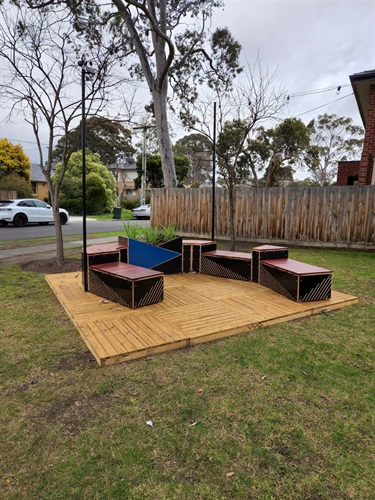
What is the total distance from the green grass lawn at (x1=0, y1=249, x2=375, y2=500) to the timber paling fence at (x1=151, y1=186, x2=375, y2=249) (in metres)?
5.79

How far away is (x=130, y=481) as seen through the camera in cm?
153

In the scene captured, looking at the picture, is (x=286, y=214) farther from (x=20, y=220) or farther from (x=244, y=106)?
(x=20, y=220)

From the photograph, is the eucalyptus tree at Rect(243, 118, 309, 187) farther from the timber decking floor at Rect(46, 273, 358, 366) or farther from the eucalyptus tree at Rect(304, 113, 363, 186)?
the timber decking floor at Rect(46, 273, 358, 366)

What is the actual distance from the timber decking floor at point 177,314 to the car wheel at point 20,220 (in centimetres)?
1281

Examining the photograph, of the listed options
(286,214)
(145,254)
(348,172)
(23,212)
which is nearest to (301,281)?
(145,254)

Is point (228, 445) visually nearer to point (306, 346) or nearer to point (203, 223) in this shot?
point (306, 346)

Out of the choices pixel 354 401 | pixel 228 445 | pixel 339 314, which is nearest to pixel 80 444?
pixel 228 445

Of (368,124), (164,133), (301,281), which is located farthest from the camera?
(164,133)

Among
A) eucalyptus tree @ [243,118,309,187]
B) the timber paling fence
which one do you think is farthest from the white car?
eucalyptus tree @ [243,118,309,187]

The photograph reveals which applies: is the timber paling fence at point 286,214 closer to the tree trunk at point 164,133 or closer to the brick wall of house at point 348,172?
the tree trunk at point 164,133

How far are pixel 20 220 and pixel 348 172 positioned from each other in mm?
16174

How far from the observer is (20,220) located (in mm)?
16062

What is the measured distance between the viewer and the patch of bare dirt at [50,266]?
6062mm

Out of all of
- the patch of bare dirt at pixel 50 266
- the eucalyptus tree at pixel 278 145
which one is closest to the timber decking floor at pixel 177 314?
the patch of bare dirt at pixel 50 266
